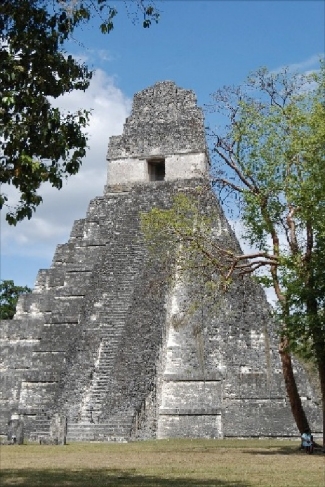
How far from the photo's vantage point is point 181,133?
820 inches

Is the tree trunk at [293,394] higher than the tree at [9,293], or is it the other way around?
the tree at [9,293]

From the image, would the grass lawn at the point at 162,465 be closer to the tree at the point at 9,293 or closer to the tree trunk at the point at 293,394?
the tree trunk at the point at 293,394

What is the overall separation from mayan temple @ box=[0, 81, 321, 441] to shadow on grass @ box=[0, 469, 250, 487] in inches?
180

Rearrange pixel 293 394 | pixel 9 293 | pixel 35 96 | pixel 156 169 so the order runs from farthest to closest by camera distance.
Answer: pixel 9 293, pixel 156 169, pixel 293 394, pixel 35 96

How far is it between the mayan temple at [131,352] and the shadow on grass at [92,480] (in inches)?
180

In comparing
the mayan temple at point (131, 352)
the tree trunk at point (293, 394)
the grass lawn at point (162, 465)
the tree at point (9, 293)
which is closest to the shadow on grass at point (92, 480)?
the grass lawn at point (162, 465)

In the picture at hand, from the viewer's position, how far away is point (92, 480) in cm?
698

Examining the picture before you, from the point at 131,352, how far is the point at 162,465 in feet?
19.3

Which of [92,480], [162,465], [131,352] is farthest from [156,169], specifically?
[92,480]

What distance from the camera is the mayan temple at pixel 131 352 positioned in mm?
13336

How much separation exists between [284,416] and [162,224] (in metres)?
4.84

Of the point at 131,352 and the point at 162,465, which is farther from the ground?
the point at 131,352

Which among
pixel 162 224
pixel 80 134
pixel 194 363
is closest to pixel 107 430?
pixel 194 363

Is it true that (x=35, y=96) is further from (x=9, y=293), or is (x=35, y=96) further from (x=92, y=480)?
(x=9, y=293)
